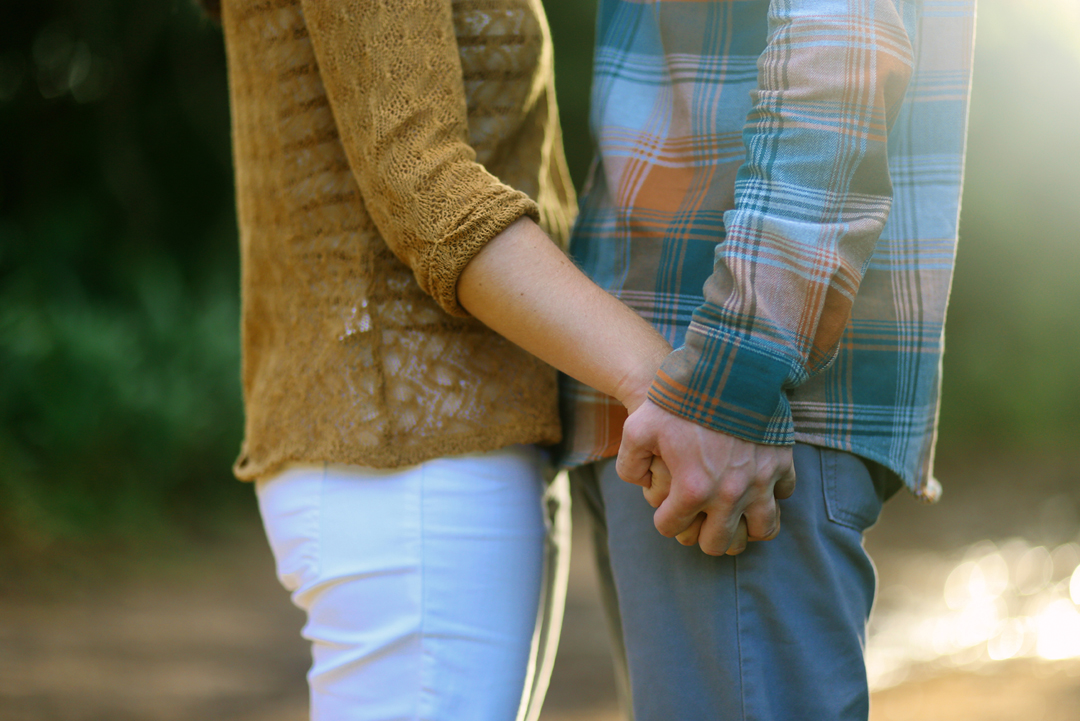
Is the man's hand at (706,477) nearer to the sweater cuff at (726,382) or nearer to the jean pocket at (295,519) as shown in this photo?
the sweater cuff at (726,382)

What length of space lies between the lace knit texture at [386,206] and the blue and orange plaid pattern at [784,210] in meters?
0.12

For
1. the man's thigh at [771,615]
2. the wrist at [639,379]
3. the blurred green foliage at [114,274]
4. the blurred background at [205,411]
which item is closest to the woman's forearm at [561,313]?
the wrist at [639,379]

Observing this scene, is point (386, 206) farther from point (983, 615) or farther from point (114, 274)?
point (114, 274)

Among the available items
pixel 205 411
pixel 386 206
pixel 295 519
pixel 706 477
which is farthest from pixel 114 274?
pixel 706 477

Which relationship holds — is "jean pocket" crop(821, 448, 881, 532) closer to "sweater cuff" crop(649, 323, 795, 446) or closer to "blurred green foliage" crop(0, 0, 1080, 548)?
"sweater cuff" crop(649, 323, 795, 446)

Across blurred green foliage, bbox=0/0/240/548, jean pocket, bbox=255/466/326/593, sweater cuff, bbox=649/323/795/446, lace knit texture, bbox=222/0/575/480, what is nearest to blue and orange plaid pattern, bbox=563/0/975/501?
sweater cuff, bbox=649/323/795/446

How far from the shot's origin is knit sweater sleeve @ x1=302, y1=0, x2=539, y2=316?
0.89 metres

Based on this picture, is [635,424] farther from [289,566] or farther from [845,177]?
[289,566]

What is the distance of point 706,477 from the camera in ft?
2.77

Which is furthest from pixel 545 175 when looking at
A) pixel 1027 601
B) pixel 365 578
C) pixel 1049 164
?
pixel 1049 164

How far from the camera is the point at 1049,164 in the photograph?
5.91 meters

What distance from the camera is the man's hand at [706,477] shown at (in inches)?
33.2

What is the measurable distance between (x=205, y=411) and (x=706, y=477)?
4.14m

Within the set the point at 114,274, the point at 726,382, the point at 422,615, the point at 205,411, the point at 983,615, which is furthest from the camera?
the point at 114,274
